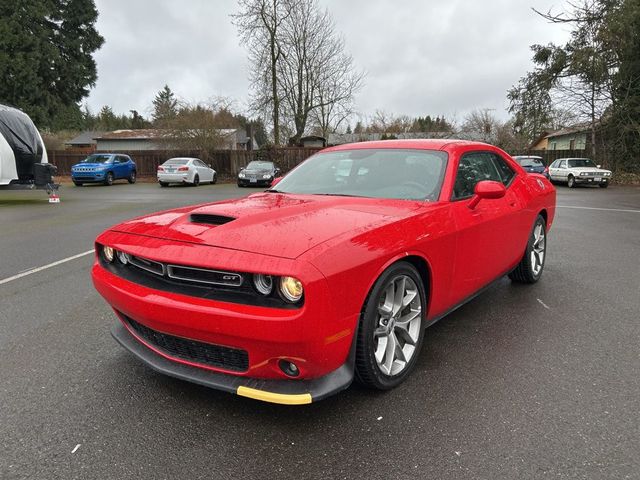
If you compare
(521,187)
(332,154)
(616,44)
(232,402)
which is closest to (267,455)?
(232,402)

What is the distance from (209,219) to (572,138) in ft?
151

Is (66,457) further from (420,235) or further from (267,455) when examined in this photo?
(420,235)

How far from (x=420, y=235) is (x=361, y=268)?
61 cm

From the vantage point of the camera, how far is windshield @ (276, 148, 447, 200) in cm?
338

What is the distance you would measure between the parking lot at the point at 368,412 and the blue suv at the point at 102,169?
66.2 ft

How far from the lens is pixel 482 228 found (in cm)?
345

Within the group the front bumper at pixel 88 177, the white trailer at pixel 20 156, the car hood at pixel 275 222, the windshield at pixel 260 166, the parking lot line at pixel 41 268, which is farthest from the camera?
the windshield at pixel 260 166

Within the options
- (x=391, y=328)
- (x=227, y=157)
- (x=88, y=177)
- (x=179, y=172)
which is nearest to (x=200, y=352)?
(x=391, y=328)

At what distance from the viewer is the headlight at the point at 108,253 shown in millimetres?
2868

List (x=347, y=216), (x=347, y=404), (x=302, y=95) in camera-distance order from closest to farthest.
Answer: (x=347, y=404), (x=347, y=216), (x=302, y=95)

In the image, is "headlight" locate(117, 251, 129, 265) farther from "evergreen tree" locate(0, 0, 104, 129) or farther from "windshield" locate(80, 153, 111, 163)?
"evergreen tree" locate(0, 0, 104, 129)

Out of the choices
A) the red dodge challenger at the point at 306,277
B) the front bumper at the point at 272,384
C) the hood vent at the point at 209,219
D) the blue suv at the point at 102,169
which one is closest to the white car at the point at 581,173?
the red dodge challenger at the point at 306,277

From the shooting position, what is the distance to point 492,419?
7.98 ft

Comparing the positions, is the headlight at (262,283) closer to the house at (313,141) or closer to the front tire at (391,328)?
the front tire at (391,328)
